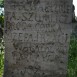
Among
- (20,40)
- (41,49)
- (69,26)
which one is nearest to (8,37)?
(20,40)

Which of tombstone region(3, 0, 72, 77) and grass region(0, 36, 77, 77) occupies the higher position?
tombstone region(3, 0, 72, 77)

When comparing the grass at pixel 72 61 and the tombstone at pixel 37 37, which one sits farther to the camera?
the grass at pixel 72 61

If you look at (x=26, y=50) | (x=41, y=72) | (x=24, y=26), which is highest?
(x=24, y=26)

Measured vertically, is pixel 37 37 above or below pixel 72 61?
above

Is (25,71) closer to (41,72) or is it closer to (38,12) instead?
(41,72)

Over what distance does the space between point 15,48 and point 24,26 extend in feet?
1.33

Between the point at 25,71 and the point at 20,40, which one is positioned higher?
the point at 20,40

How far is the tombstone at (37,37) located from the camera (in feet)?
17.5

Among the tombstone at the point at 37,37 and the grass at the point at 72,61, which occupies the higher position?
the tombstone at the point at 37,37

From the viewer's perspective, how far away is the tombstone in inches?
210

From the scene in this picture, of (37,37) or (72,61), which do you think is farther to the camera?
(72,61)

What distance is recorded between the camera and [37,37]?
5.39 metres

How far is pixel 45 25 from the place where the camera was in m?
5.37

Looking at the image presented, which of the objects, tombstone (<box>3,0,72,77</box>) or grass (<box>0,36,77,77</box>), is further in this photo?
grass (<box>0,36,77,77</box>)
